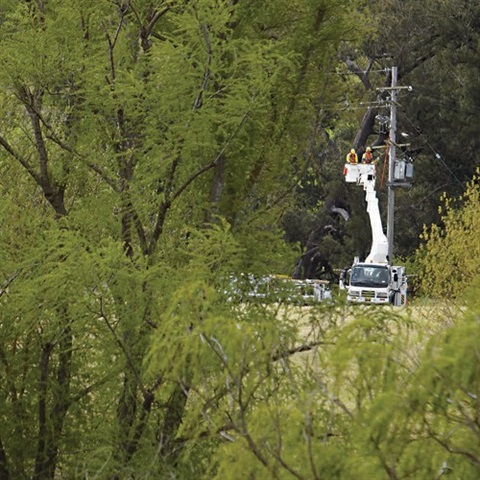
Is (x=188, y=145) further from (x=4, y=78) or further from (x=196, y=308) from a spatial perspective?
(x=196, y=308)

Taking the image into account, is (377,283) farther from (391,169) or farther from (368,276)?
(391,169)

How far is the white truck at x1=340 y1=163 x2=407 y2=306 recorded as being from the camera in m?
38.3

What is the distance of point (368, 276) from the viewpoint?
38750 mm

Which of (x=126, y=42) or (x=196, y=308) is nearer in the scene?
(x=196, y=308)

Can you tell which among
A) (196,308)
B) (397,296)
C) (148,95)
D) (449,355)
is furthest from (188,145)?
(397,296)

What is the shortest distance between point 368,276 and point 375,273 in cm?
20

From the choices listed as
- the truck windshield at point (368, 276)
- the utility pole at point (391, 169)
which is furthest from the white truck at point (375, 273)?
the utility pole at point (391, 169)

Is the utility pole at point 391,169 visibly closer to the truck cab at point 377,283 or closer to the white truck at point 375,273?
the white truck at point 375,273

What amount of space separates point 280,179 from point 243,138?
1042mm

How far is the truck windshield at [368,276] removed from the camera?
3842 centimetres

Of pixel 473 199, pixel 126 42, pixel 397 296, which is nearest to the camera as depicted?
pixel 126 42

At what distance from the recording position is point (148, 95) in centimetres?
1128

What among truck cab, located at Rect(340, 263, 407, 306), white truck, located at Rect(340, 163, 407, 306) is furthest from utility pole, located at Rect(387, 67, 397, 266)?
truck cab, located at Rect(340, 263, 407, 306)

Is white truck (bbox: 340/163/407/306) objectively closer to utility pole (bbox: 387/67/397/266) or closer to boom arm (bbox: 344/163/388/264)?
boom arm (bbox: 344/163/388/264)
